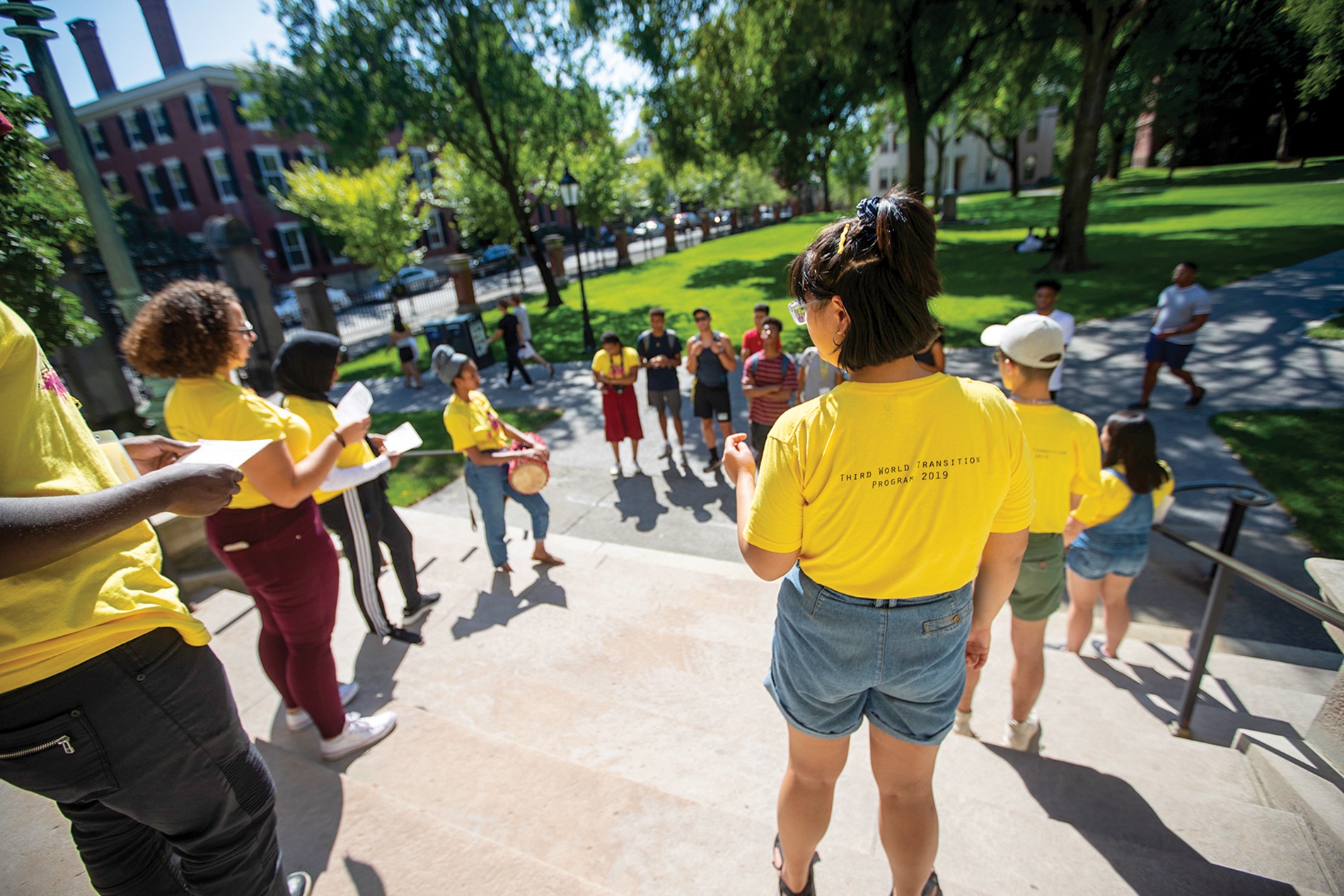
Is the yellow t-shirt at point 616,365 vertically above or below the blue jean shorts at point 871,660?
below

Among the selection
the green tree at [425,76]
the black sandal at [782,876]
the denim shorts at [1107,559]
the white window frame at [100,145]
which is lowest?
the denim shorts at [1107,559]

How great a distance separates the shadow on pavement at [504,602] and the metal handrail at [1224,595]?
3507mm

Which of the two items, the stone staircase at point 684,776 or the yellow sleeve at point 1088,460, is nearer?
the stone staircase at point 684,776

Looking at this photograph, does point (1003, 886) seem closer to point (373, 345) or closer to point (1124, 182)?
point (373, 345)

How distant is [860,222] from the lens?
1394 mm

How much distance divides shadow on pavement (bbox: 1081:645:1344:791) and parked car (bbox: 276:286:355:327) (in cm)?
2302

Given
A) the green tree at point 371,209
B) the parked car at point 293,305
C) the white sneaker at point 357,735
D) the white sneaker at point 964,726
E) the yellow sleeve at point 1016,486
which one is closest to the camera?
the yellow sleeve at point 1016,486

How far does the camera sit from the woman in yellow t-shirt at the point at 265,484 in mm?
2268

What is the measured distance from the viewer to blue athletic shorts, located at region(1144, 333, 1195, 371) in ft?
23.7

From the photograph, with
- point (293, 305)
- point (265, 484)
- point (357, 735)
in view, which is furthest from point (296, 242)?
point (265, 484)

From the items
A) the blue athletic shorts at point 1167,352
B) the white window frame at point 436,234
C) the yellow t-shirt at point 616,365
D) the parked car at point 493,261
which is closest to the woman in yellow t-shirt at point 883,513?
the yellow t-shirt at point 616,365

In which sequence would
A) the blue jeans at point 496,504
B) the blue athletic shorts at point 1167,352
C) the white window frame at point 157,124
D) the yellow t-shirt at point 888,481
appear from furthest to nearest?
the white window frame at point 157,124 → the blue athletic shorts at point 1167,352 → the blue jeans at point 496,504 → the yellow t-shirt at point 888,481

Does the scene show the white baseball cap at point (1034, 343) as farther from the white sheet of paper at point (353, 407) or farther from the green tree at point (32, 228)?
the green tree at point (32, 228)

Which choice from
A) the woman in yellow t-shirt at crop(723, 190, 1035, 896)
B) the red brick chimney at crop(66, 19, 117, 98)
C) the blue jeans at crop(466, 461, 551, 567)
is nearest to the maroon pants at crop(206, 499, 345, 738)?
the blue jeans at crop(466, 461, 551, 567)
